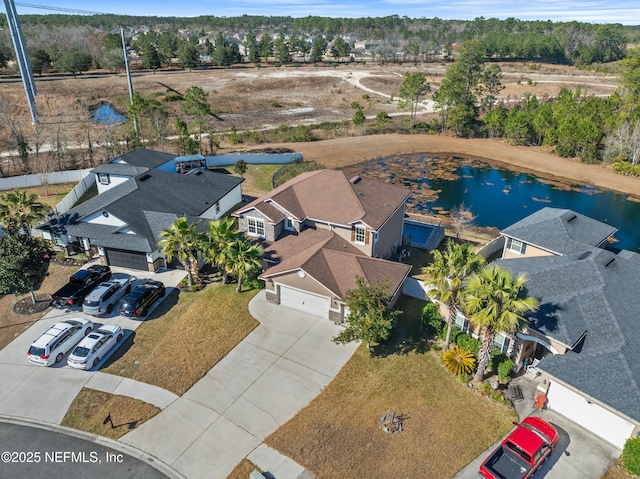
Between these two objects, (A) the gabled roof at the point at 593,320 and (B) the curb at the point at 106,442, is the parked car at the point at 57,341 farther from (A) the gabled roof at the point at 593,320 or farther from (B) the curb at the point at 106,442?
(A) the gabled roof at the point at 593,320

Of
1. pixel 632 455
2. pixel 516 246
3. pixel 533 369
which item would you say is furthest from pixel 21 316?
pixel 632 455

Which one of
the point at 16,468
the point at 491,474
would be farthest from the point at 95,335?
the point at 491,474

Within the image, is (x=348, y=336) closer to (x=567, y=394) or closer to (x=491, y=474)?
(x=491, y=474)

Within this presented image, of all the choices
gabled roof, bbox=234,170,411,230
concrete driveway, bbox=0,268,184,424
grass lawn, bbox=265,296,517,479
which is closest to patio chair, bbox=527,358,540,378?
grass lawn, bbox=265,296,517,479

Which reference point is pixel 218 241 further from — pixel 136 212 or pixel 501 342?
pixel 501 342

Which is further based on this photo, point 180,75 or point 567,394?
point 180,75
